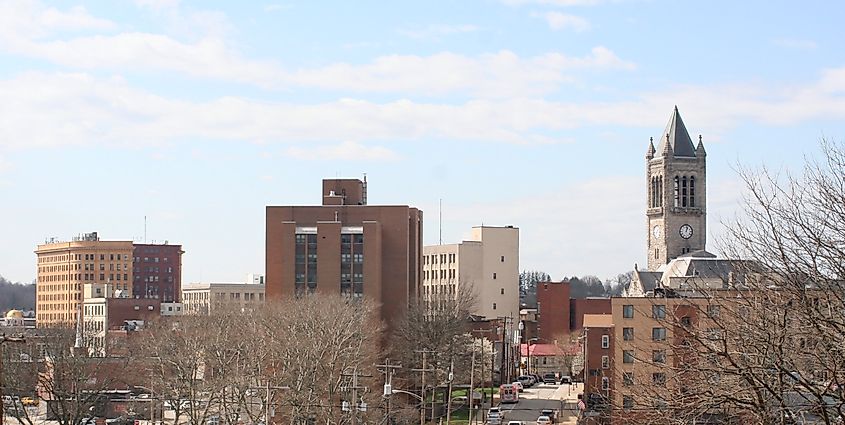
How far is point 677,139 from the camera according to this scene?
7151 inches

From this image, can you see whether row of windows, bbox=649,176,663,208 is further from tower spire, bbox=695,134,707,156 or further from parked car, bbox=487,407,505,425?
parked car, bbox=487,407,505,425

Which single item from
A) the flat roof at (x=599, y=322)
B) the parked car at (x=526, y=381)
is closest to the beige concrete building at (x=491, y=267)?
the parked car at (x=526, y=381)

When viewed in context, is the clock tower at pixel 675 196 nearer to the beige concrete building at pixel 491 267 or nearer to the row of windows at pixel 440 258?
the beige concrete building at pixel 491 267

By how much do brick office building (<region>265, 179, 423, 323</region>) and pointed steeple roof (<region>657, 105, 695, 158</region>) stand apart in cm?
8132

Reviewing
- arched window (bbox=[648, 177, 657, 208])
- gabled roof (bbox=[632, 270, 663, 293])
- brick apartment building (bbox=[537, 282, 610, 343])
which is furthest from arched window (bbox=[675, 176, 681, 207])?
brick apartment building (bbox=[537, 282, 610, 343])

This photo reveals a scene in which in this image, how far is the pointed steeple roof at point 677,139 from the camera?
180250 mm

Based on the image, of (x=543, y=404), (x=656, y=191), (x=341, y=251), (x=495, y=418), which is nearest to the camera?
(x=495, y=418)

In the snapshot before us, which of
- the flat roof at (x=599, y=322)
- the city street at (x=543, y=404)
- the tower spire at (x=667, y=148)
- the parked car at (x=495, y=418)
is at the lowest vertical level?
the city street at (x=543, y=404)

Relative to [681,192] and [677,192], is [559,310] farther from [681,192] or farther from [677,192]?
[681,192]

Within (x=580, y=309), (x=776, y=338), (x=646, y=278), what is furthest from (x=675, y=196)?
(x=776, y=338)

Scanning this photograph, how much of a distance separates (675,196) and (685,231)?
516 cm

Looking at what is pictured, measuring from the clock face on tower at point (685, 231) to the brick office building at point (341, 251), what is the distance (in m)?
76.6

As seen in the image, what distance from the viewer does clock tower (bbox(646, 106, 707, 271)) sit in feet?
577

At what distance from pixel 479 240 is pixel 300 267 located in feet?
275
